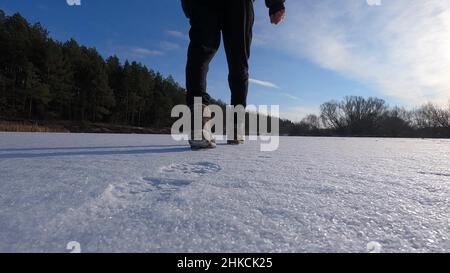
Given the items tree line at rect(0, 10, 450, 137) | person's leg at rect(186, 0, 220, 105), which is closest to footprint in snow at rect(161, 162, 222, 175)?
person's leg at rect(186, 0, 220, 105)

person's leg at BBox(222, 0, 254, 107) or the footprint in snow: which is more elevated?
person's leg at BBox(222, 0, 254, 107)

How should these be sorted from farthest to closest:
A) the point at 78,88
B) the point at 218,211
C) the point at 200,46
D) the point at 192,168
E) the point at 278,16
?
the point at 78,88 → the point at 278,16 → the point at 200,46 → the point at 192,168 → the point at 218,211

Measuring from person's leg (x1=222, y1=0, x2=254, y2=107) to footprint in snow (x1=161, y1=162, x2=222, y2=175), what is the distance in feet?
3.78

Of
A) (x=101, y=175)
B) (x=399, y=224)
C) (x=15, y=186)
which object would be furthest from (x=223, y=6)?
(x=399, y=224)

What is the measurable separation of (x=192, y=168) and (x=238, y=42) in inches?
50.6

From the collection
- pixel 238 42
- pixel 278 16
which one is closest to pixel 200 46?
pixel 238 42

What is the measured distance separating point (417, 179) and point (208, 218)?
629 millimetres

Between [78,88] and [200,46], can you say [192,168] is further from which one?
[78,88]

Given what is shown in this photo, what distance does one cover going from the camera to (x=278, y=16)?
195 cm

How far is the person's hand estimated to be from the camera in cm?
194

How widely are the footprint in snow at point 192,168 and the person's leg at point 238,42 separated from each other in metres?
1.15

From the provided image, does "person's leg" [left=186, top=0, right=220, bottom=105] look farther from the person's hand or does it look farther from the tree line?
the tree line

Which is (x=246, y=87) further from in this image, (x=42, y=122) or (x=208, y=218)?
(x=42, y=122)

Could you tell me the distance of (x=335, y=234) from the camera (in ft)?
1.33
